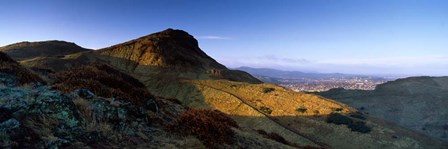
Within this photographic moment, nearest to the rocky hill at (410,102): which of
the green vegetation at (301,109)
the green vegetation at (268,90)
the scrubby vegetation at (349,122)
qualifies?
the scrubby vegetation at (349,122)

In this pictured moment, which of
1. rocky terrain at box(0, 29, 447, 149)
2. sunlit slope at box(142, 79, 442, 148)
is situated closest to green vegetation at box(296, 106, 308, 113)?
rocky terrain at box(0, 29, 447, 149)

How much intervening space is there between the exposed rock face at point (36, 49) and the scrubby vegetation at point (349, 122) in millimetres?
85615

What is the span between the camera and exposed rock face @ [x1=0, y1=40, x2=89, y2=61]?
102 meters

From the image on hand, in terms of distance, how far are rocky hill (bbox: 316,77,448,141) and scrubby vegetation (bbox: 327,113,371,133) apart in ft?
114

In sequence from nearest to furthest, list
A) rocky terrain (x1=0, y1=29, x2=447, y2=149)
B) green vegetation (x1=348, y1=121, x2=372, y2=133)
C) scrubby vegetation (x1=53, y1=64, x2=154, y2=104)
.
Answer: rocky terrain (x1=0, y1=29, x2=447, y2=149) < scrubby vegetation (x1=53, y1=64, x2=154, y2=104) < green vegetation (x1=348, y1=121, x2=372, y2=133)

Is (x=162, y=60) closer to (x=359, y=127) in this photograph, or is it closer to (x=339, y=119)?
(x=339, y=119)

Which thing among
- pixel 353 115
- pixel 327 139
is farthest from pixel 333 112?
pixel 327 139

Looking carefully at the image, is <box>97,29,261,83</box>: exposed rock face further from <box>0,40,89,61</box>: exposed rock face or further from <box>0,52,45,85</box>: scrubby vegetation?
<box>0,52,45,85</box>: scrubby vegetation

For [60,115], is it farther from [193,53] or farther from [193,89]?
[193,53]

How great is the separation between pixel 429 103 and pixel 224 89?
62.9 m

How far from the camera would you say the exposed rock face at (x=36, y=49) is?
101875mm

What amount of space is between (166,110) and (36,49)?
11251cm

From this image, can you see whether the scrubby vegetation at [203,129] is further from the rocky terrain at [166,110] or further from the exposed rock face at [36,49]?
the exposed rock face at [36,49]

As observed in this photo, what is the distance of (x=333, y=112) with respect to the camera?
164 ft
